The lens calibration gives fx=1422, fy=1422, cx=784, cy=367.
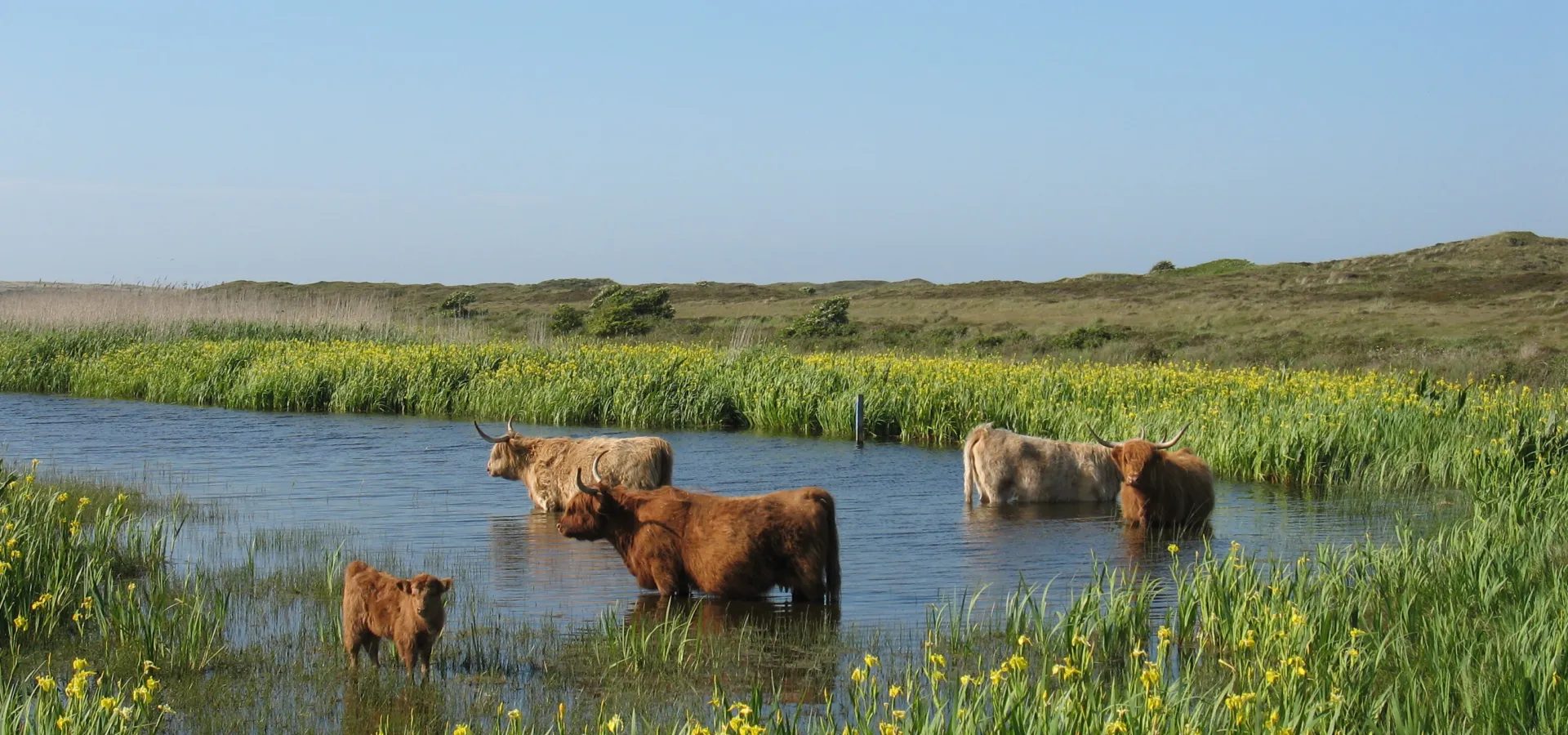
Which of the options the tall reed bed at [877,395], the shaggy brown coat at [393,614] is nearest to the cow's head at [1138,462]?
the tall reed bed at [877,395]

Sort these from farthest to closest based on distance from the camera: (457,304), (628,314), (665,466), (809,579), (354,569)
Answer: (457,304) → (628,314) → (665,466) → (809,579) → (354,569)

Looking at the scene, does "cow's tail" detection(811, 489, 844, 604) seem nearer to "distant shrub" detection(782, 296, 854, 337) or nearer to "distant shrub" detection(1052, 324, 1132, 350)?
"distant shrub" detection(1052, 324, 1132, 350)

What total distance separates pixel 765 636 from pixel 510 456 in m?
6.44

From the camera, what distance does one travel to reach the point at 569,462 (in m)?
13.5

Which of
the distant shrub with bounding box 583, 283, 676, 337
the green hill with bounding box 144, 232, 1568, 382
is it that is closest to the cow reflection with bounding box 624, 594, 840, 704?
the green hill with bounding box 144, 232, 1568, 382

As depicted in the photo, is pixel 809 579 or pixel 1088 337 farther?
pixel 1088 337

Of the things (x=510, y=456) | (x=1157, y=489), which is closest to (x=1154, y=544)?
(x=1157, y=489)

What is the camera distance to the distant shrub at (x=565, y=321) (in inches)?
2130

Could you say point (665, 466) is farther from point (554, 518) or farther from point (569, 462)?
point (554, 518)

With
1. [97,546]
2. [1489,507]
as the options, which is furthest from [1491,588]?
[97,546]

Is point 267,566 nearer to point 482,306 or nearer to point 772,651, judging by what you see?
point 772,651

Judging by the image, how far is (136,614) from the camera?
742 centimetres

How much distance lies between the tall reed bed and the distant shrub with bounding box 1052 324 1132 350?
1420 cm

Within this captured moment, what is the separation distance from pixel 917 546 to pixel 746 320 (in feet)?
142
